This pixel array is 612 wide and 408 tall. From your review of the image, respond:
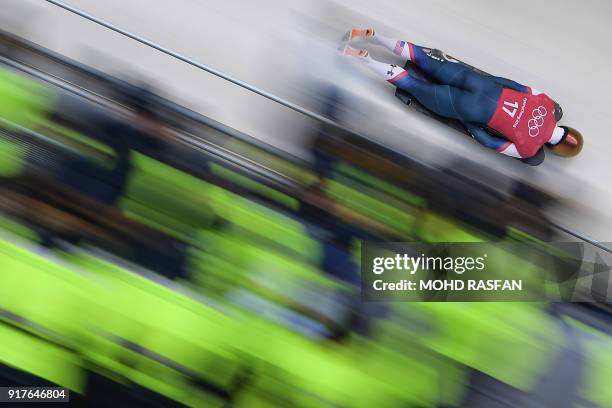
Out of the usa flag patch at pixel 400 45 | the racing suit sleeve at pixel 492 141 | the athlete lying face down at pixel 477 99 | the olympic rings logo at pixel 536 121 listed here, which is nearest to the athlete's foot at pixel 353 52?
the athlete lying face down at pixel 477 99

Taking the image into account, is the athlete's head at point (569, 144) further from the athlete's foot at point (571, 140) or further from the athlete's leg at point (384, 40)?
the athlete's leg at point (384, 40)

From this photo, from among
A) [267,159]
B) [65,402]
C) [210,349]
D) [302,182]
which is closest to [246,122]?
[267,159]

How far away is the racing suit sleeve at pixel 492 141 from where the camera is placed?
1.82 meters

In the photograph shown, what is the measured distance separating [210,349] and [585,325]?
3.46 feet

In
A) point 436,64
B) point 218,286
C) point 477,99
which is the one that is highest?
point 436,64

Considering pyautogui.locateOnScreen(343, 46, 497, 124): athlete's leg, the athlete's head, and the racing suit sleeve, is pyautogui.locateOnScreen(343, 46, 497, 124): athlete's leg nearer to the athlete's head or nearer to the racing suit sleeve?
the racing suit sleeve

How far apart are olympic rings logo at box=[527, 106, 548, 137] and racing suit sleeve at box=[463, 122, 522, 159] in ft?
0.26

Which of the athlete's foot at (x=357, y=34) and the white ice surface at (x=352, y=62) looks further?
the athlete's foot at (x=357, y=34)

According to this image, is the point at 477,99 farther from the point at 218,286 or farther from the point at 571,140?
the point at 218,286

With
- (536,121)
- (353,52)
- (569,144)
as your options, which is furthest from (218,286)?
(569,144)

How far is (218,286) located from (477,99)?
3.62 feet

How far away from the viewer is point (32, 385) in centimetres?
125

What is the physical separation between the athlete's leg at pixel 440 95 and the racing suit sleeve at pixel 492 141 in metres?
0.03

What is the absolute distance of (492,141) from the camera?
1.82 meters
